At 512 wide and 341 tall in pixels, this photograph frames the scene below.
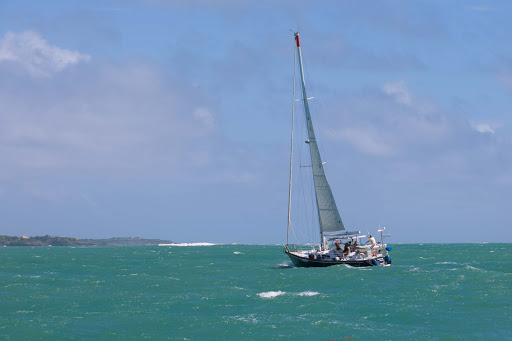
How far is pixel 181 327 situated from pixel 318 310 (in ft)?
27.6

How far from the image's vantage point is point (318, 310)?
123 feet

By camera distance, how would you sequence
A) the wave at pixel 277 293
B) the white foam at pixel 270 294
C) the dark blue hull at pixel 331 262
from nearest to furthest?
1. the white foam at pixel 270 294
2. the wave at pixel 277 293
3. the dark blue hull at pixel 331 262

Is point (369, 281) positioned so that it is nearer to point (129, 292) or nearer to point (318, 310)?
point (318, 310)

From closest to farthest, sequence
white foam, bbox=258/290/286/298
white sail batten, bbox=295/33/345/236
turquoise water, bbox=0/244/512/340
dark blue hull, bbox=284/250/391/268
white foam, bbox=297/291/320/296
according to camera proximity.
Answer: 1. turquoise water, bbox=0/244/512/340
2. white foam, bbox=258/290/286/298
3. white foam, bbox=297/291/320/296
4. dark blue hull, bbox=284/250/391/268
5. white sail batten, bbox=295/33/345/236

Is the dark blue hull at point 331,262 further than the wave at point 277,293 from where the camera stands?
Yes

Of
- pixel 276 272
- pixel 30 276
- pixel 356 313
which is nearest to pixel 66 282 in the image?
pixel 30 276

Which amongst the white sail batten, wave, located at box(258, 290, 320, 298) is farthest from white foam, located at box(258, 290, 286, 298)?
the white sail batten

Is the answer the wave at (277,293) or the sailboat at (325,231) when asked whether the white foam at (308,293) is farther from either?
the sailboat at (325,231)

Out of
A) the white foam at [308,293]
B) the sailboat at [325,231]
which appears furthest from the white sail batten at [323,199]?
the white foam at [308,293]

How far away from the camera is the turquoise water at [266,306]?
104 ft

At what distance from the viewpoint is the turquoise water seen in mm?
31734

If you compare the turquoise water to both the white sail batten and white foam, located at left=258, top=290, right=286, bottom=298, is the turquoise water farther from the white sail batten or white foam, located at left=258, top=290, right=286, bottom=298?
the white sail batten

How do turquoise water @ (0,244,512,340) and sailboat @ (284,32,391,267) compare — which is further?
sailboat @ (284,32,391,267)

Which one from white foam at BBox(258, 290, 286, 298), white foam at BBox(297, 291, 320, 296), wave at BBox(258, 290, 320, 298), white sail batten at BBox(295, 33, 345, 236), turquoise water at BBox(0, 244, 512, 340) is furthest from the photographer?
white sail batten at BBox(295, 33, 345, 236)
